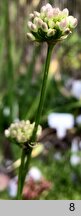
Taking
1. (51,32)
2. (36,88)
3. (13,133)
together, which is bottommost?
(13,133)

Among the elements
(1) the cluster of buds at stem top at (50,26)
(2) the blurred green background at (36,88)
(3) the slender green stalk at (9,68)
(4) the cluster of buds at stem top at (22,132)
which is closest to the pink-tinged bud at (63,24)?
(1) the cluster of buds at stem top at (50,26)

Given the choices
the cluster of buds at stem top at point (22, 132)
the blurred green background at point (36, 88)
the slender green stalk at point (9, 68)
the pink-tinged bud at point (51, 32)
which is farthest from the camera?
the slender green stalk at point (9, 68)

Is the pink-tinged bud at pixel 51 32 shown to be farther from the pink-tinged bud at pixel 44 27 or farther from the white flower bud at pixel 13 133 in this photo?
the white flower bud at pixel 13 133

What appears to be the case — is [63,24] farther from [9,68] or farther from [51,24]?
[9,68]

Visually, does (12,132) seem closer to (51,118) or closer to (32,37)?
(32,37)

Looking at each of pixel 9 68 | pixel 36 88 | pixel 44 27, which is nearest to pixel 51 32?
pixel 44 27

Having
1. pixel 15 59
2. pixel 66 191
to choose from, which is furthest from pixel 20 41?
pixel 66 191

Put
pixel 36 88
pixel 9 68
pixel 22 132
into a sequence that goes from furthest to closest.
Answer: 1. pixel 36 88
2. pixel 9 68
3. pixel 22 132

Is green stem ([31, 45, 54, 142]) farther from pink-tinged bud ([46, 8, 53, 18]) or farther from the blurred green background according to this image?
the blurred green background

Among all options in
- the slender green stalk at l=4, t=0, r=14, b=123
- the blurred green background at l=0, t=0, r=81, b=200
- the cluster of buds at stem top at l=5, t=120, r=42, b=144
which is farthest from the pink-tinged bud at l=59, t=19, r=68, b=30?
the slender green stalk at l=4, t=0, r=14, b=123
